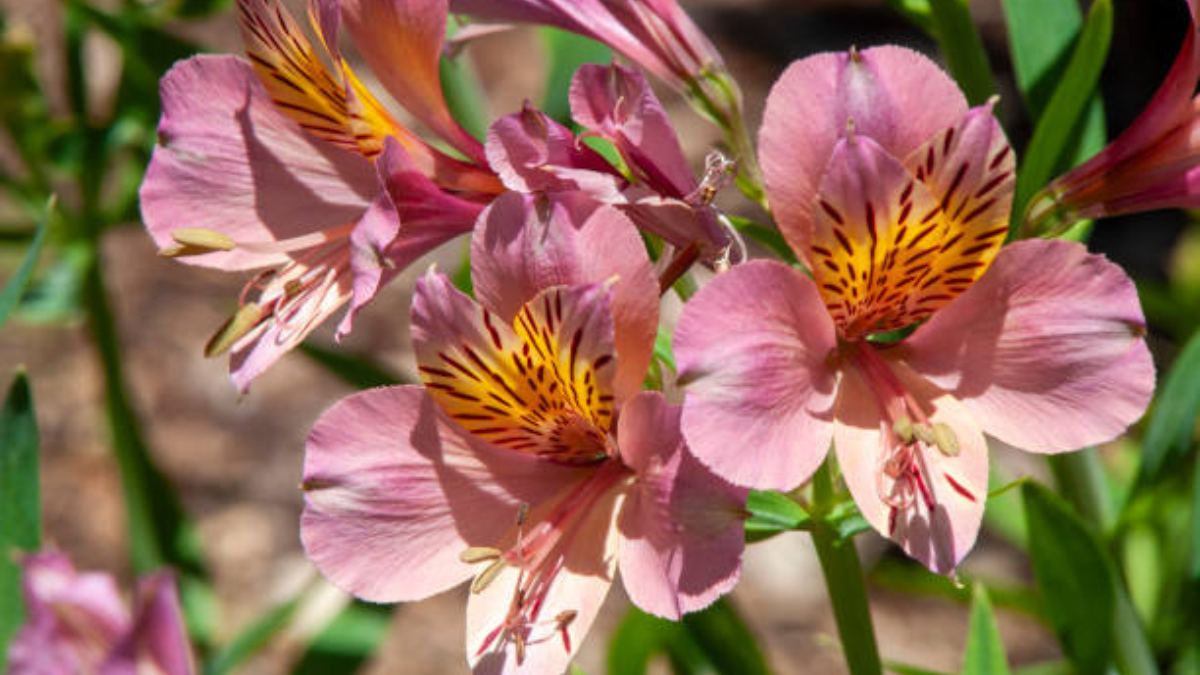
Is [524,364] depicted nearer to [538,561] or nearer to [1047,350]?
[538,561]

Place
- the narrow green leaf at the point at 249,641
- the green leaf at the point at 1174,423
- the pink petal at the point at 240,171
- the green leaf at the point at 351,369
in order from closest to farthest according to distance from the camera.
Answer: the pink petal at the point at 240,171, the green leaf at the point at 1174,423, the narrow green leaf at the point at 249,641, the green leaf at the point at 351,369

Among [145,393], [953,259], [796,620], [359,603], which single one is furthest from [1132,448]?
[145,393]

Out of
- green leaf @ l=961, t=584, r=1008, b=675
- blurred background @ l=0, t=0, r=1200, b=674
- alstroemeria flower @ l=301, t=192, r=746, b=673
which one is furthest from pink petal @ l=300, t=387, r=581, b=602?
blurred background @ l=0, t=0, r=1200, b=674

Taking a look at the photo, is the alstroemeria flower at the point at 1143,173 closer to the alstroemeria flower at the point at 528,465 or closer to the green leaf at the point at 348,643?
the alstroemeria flower at the point at 528,465

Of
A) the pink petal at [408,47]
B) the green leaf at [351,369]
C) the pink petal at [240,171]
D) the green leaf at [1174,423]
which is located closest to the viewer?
the pink petal at [408,47]

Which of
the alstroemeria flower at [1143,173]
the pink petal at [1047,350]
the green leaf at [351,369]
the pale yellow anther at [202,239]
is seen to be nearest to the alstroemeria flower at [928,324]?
the pink petal at [1047,350]

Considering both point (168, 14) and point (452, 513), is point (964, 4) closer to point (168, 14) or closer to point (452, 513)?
point (452, 513)
